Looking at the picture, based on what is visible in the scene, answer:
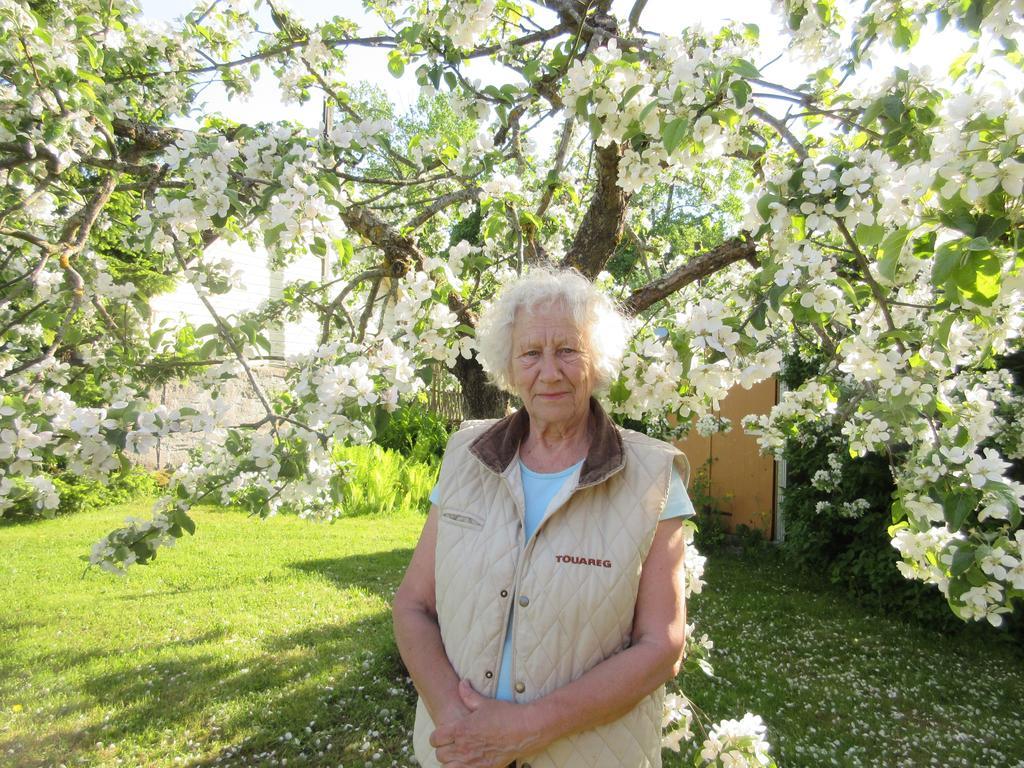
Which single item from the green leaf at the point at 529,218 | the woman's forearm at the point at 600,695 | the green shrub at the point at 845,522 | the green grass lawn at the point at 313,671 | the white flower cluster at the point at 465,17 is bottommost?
the green grass lawn at the point at 313,671

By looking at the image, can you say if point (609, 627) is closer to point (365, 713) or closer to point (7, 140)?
point (7, 140)

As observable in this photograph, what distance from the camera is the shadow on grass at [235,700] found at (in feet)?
10.4

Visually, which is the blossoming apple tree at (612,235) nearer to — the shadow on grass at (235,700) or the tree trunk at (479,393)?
the tree trunk at (479,393)

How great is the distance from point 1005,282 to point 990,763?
11.0 ft

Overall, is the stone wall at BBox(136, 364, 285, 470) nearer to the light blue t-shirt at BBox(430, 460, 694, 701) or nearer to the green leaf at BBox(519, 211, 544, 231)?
the green leaf at BBox(519, 211, 544, 231)

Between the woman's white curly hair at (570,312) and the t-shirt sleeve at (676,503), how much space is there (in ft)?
1.06

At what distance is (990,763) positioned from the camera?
326 centimetres

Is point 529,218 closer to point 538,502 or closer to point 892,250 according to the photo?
point 538,502

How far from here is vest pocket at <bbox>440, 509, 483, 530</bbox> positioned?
1.56 meters

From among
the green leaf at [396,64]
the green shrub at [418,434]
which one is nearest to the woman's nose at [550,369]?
the green leaf at [396,64]

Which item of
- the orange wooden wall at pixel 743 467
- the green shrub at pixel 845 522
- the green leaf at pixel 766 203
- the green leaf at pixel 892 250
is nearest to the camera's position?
the green leaf at pixel 892 250

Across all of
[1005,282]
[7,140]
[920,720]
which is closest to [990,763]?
[920,720]

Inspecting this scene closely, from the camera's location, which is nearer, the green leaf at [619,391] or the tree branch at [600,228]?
the green leaf at [619,391]

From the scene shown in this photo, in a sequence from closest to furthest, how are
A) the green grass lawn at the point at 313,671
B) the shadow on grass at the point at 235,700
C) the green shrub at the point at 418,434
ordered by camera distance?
the shadow on grass at the point at 235,700 → the green grass lawn at the point at 313,671 → the green shrub at the point at 418,434
